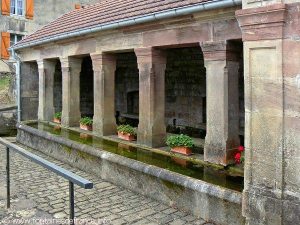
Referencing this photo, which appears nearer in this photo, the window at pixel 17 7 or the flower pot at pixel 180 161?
the flower pot at pixel 180 161

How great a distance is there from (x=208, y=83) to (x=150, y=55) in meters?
1.65

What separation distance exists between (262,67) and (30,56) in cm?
A: 992

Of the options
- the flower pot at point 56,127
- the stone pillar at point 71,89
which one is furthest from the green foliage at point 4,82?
the stone pillar at point 71,89

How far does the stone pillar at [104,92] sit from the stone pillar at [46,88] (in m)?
3.41

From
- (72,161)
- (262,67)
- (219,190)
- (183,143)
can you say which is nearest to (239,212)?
(219,190)

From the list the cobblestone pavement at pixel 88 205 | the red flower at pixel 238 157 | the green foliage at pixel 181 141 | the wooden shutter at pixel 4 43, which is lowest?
the cobblestone pavement at pixel 88 205

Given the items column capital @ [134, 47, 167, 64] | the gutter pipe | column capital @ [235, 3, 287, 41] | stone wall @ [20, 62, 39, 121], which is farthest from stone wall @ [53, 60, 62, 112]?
column capital @ [235, 3, 287, 41]

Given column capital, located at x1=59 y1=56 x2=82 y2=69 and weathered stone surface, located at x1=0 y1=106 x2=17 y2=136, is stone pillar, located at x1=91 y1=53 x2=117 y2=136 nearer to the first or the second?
column capital, located at x1=59 y1=56 x2=82 y2=69

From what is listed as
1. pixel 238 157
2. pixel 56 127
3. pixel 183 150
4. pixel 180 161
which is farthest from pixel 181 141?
pixel 56 127

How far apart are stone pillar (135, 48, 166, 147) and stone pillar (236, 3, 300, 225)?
3.10m

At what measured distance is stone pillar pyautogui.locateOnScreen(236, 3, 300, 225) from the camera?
3996mm

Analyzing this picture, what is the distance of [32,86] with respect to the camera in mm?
13281

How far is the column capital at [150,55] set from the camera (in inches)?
285

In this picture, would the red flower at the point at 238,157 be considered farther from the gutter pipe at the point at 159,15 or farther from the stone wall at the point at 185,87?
the stone wall at the point at 185,87
